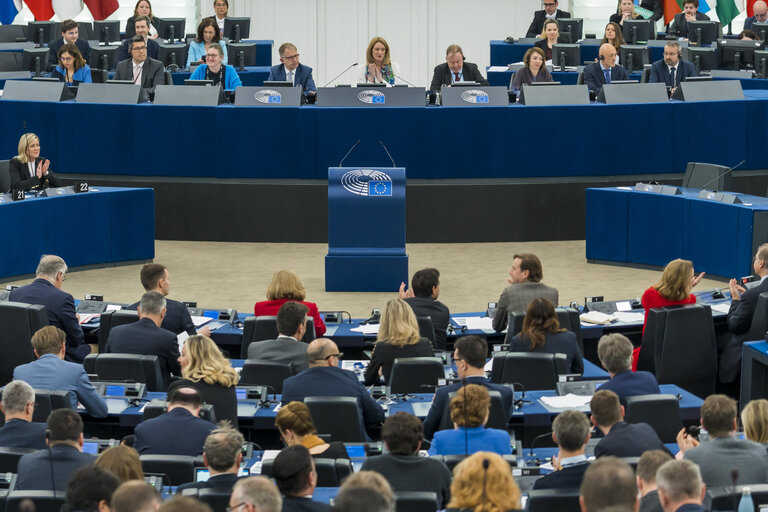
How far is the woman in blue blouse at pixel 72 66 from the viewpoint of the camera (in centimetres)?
1712

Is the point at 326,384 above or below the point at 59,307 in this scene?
below

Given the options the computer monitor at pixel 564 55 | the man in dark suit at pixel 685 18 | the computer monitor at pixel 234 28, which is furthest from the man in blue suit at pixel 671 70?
the computer monitor at pixel 234 28

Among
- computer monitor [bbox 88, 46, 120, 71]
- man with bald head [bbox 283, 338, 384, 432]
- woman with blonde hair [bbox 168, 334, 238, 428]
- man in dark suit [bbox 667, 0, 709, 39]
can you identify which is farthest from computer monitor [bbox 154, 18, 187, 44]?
man with bald head [bbox 283, 338, 384, 432]

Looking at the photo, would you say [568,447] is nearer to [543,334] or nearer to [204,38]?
[543,334]

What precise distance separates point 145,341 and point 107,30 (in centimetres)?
1434

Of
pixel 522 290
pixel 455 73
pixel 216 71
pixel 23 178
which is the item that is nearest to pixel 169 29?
pixel 216 71

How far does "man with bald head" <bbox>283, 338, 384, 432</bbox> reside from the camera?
7836 mm

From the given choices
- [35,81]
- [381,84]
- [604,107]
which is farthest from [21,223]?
[604,107]

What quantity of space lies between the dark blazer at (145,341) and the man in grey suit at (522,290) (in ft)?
8.39

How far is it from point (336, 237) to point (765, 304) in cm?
490

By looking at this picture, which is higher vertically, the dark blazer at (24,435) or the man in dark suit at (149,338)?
the man in dark suit at (149,338)

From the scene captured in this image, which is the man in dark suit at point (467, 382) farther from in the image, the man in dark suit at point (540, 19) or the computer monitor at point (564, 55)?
the man in dark suit at point (540, 19)

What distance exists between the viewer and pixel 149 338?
900cm

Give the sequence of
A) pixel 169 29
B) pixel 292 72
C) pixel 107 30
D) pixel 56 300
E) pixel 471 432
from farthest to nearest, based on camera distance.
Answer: pixel 107 30 → pixel 169 29 → pixel 292 72 → pixel 56 300 → pixel 471 432
